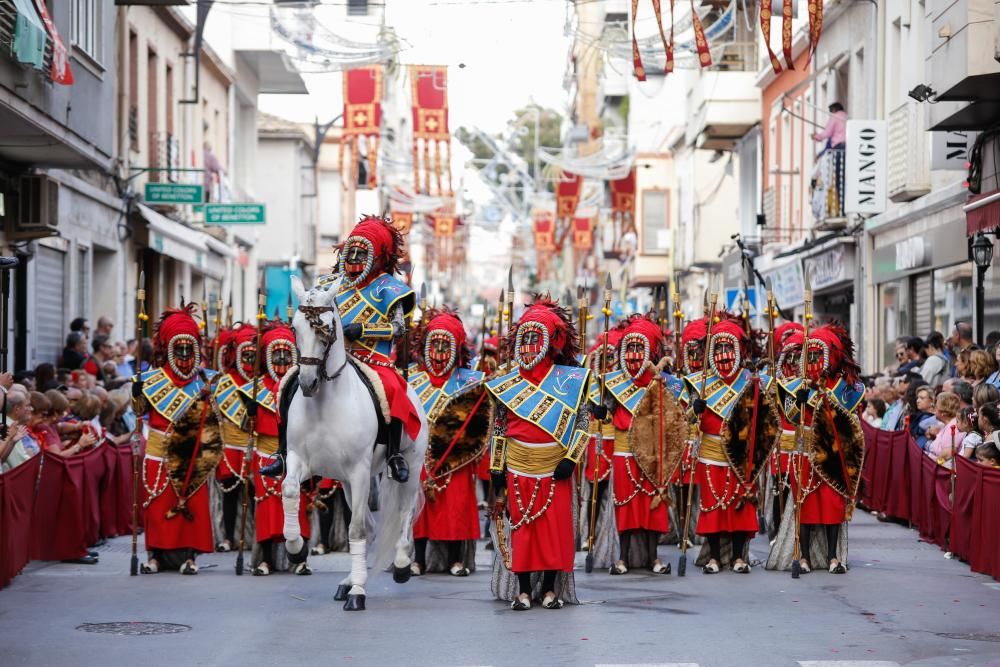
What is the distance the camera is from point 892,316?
94.2 ft

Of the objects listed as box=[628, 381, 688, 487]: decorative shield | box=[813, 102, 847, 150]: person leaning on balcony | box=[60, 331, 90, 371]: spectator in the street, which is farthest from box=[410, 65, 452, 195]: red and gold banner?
box=[628, 381, 688, 487]: decorative shield

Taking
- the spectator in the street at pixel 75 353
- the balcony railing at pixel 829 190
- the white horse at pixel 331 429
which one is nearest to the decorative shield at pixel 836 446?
the white horse at pixel 331 429

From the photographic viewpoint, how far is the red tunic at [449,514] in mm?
14766

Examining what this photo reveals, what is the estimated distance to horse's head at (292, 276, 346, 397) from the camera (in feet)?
39.0

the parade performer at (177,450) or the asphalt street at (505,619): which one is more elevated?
the parade performer at (177,450)

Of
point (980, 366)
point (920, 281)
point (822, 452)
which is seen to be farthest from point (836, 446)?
point (920, 281)

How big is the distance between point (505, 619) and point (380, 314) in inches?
112

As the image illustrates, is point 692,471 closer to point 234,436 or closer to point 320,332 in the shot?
point 234,436

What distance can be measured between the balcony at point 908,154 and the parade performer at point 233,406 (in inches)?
525

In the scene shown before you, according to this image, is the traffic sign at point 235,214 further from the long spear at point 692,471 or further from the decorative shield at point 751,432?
the decorative shield at point 751,432

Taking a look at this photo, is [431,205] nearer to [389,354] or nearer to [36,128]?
[36,128]

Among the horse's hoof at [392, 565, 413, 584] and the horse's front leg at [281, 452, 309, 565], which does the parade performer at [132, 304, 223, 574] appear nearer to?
the horse's hoof at [392, 565, 413, 584]

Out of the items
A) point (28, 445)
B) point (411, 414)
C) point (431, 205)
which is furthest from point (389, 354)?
point (431, 205)

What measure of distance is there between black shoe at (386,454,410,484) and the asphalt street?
0.92 metres
